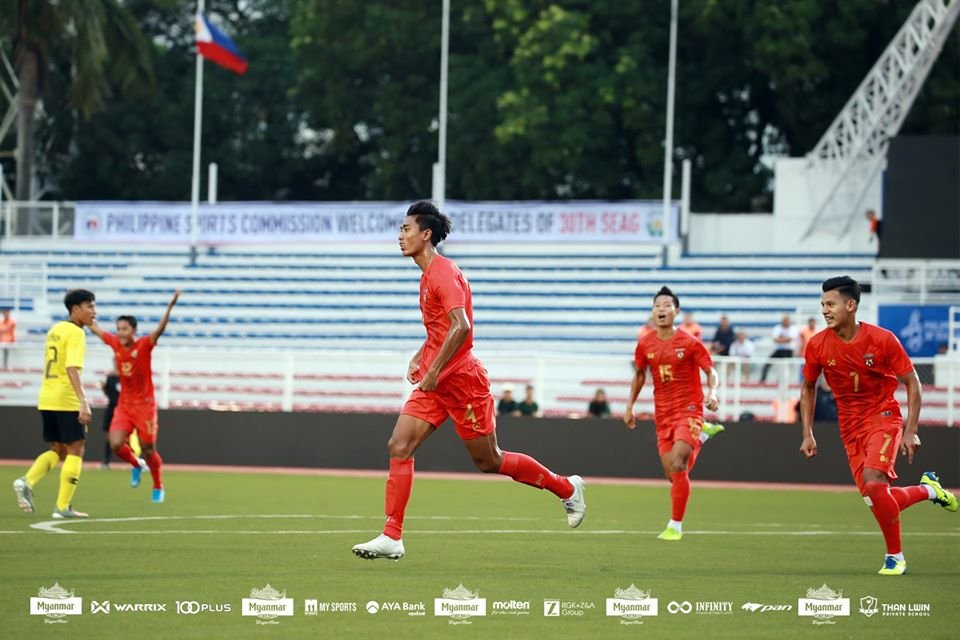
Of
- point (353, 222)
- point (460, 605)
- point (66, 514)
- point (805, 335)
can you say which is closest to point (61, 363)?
point (66, 514)

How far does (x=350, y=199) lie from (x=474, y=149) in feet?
32.8

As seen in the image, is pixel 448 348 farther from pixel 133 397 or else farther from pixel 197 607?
pixel 133 397

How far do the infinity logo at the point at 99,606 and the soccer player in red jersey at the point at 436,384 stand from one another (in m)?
1.97

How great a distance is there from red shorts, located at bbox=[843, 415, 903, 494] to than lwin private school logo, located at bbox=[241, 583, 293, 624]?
4.44 m

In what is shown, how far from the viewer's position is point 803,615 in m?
9.58

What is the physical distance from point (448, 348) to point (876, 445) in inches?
127

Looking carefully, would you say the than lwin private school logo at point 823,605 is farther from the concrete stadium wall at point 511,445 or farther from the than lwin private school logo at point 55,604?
the concrete stadium wall at point 511,445

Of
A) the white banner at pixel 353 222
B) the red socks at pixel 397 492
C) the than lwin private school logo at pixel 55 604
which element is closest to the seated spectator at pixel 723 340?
the white banner at pixel 353 222

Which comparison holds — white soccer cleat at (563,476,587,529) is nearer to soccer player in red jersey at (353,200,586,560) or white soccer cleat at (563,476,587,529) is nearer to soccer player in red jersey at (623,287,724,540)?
soccer player in red jersey at (353,200,586,560)

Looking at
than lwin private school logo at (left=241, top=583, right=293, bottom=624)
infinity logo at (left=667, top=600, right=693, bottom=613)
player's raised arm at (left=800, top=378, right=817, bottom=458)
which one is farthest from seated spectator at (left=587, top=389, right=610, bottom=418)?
than lwin private school logo at (left=241, top=583, right=293, bottom=624)

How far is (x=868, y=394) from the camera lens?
1227 centimetres

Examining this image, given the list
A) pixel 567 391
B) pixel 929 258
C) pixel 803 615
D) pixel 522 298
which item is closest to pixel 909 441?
pixel 803 615

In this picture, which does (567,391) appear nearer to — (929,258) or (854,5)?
(929,258)

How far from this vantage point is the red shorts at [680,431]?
1516cm
